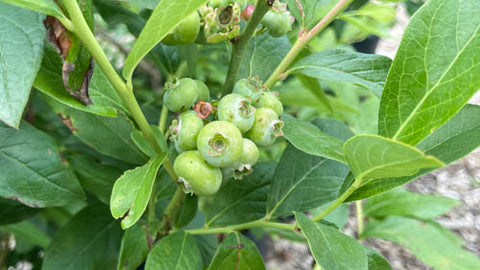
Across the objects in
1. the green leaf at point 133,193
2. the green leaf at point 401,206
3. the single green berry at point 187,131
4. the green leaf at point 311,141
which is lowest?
the green leaf at point 401,206

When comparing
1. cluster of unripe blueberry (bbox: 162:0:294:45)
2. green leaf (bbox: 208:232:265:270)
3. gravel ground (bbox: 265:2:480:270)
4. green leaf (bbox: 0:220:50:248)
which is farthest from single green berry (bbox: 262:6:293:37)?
gravel ground (bbox: 265:2:480:270)

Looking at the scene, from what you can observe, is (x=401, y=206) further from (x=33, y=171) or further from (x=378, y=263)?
(x=33, y=171)

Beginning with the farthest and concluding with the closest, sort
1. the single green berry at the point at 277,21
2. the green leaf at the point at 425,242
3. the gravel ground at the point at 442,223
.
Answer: the gravel ground at the point at 442,223
the green leaf at the point at 425,242
the single green berry at the point at 277,21

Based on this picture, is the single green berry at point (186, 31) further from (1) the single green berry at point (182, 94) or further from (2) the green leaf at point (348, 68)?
(2) the green leaf at point (348, 68)

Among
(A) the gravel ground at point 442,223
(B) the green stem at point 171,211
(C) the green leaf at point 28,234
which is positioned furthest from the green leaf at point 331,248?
(A) the gravel ground at point 442,223

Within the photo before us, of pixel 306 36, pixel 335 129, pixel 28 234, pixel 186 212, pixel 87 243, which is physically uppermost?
pixel 306 36

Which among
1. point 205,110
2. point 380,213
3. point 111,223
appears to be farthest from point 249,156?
point 380,213

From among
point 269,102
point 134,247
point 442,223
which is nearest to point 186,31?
point 269,102

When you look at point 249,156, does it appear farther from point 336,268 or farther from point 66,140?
point 66,140
